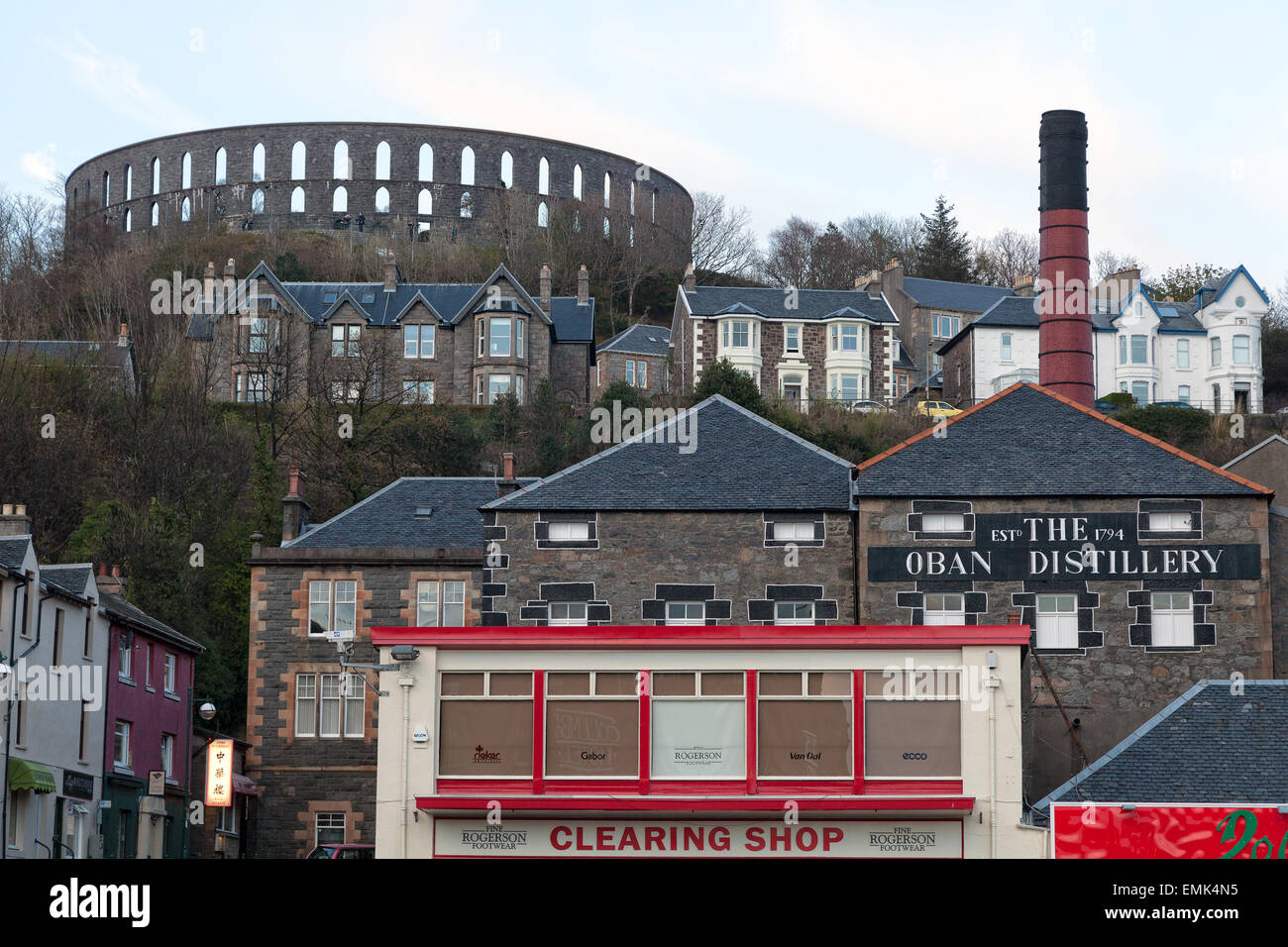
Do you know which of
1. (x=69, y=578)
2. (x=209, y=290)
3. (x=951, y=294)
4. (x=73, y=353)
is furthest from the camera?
(x=951, y=294)

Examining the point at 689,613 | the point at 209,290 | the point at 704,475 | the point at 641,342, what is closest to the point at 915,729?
the point at 689,613

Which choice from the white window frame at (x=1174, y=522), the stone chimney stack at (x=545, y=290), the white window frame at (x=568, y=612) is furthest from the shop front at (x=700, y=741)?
the stone chimney stack at (x=545, y=290)

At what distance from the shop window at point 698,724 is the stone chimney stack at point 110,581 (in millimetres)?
19355

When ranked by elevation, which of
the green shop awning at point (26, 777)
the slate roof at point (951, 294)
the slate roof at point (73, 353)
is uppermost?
the slate roof at point (951, 294)

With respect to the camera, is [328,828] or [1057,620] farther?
[328,828]

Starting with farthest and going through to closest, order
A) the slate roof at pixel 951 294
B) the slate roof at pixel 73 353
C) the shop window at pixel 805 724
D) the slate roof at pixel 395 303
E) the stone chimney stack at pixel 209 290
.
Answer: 1. the slate roof at pixel 951 294
2. the stone chimney stack at pixel 209 290
3. the slate roof at pixel 395 303
4. the slate roof at pixel 73 353
5. the shop window at pixel 805 724

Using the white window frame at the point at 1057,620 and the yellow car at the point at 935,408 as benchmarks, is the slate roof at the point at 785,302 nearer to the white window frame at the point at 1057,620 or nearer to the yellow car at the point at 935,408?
the yellow car at the point at 935,408

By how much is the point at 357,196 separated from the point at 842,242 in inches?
1220

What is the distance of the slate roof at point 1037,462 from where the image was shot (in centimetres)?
3219

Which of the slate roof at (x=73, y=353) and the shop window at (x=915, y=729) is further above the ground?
the slate roof at (x=73, y=353)

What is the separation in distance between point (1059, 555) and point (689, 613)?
7316mm

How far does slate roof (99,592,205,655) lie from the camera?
36.3 metres

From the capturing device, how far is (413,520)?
128ft
